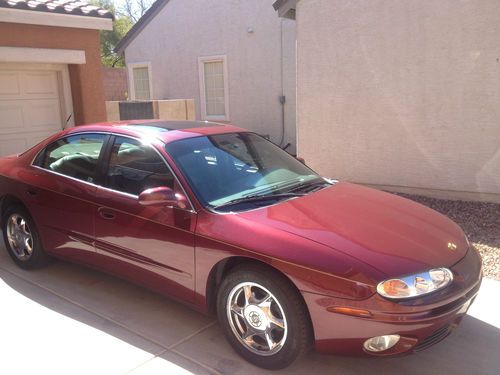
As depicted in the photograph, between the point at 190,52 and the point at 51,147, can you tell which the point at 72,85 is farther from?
the point at 190,52

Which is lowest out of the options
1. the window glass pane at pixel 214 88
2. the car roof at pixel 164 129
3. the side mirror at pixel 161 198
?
the side mirror at pixel 161 198

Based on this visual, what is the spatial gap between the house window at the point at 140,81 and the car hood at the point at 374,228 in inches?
483

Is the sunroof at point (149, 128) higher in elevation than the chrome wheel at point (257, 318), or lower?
higher

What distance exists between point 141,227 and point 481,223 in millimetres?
4415

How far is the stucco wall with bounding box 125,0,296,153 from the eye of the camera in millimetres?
11883

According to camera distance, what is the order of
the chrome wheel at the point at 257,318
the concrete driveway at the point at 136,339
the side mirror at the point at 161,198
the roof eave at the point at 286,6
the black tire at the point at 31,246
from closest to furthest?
the chrome wheel at the point at 257,318 → the concrete driveway at the point at 136,339 → the side mirror at the point at 161,198 → the black tire at the point at 31,246 → the roof eave at the point at 286,6

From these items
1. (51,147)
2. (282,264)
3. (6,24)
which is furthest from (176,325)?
(6,24)

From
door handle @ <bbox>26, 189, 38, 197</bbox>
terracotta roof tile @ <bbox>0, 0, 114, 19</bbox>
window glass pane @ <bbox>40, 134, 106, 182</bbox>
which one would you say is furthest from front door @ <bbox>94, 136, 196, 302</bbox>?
terracotta roof tile @ <bbox>0, 0, 114, 19</bbox>

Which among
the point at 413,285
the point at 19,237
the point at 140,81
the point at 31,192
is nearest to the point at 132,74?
the point at 140,81

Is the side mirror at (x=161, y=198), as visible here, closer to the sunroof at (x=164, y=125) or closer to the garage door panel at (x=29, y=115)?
the sunroof at (x=164, y=125)

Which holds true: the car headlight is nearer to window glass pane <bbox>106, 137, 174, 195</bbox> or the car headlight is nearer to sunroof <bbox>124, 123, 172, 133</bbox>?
window glass pane <bbox>106, 137, 174, 195</bbox>

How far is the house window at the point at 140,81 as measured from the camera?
14969 millimetres

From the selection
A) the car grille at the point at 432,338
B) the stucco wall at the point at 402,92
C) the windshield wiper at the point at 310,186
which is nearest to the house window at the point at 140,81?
the stucco wall at the point at 402,92

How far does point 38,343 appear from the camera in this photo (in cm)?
347
